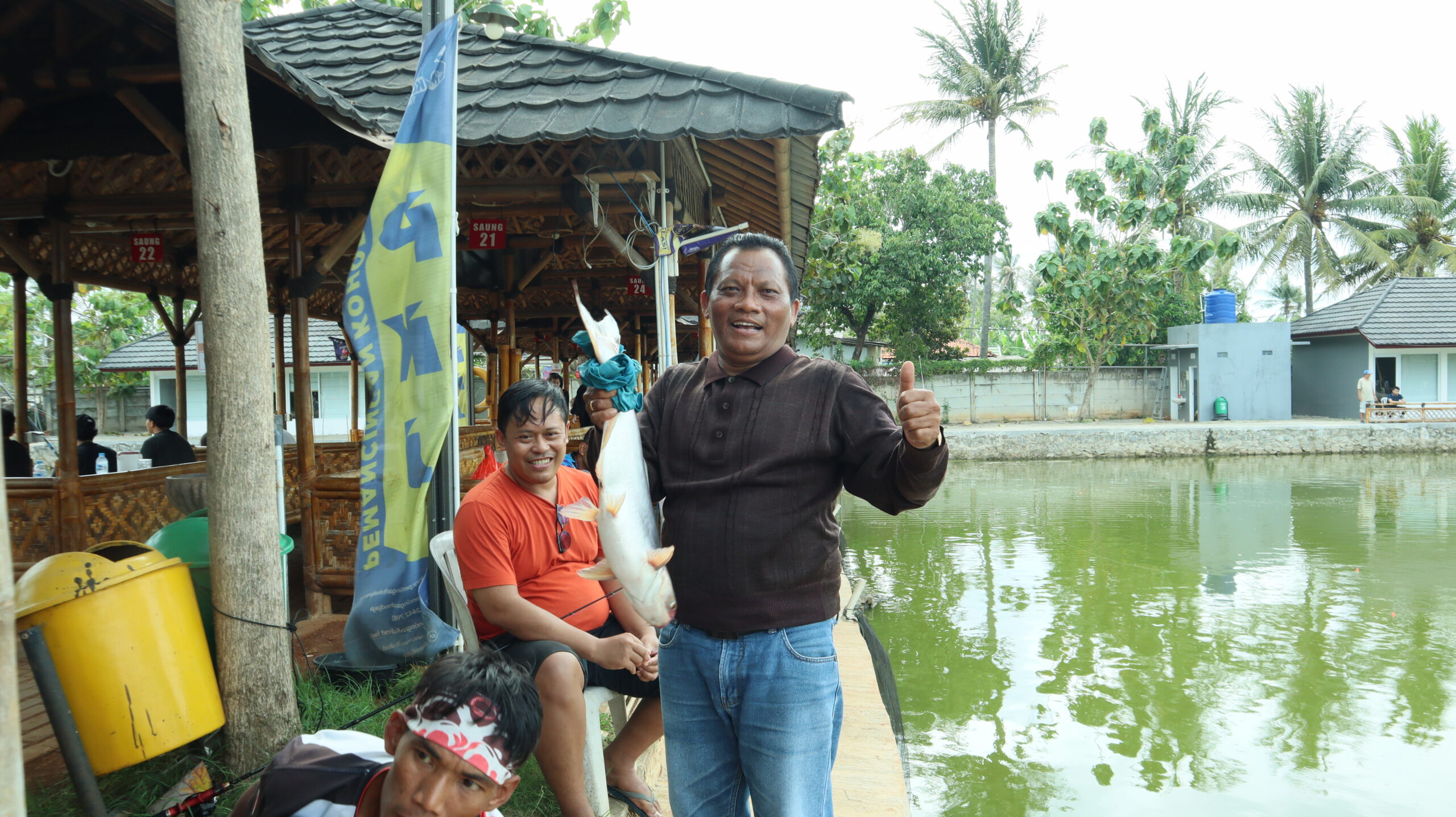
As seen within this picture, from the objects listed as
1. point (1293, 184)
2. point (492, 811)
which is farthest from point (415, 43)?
point (1293, 184)

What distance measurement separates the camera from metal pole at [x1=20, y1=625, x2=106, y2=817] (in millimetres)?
2297

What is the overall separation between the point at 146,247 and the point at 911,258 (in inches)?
848

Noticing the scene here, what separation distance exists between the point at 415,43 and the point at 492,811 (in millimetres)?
5352

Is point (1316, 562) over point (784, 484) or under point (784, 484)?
under

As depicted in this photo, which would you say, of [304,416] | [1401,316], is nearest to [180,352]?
[304,416]

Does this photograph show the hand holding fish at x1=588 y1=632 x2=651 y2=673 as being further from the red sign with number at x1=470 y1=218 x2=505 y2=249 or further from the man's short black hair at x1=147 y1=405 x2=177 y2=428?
the man's short black hair at x1=147 y1=405 x2=177 y2=428

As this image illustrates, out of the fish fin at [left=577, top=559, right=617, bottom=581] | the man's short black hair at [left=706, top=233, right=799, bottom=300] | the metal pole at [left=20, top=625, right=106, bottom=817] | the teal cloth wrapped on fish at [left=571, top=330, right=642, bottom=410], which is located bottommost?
the metal pole at [left=20, top=625, right=106, bottom=817]

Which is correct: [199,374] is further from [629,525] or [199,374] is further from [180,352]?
[629,525]

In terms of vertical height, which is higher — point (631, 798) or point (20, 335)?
point (20, 335)

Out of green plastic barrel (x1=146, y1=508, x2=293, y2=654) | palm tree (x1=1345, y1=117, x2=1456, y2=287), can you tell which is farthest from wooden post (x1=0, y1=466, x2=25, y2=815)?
palm tree (x1=1345, y1=117, x2=1456, y2=287)

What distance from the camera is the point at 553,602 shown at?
2.88m

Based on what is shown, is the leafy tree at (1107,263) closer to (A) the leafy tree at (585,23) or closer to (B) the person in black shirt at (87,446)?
(A) the leafy tree at (585,23)

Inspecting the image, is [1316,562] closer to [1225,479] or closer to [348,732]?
[1225,479]

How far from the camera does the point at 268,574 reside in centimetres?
277
